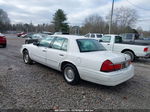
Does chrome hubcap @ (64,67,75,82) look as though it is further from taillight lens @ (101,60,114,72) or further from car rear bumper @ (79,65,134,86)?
taillight lens @ (101,60,114,72)

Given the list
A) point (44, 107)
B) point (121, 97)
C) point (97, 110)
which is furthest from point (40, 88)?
point (121, 97)

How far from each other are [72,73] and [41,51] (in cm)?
177

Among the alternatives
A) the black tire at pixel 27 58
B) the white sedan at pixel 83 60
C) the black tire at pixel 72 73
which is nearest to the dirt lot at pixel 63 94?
the black tire at pixel 72 73

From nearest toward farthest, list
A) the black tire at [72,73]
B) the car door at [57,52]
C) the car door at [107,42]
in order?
1. the black tire at [72,73]
2. the car door at [57,52]
3. the car door at [107,42]

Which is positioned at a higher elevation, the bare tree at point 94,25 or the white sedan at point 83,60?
the bare tree at point 94,25

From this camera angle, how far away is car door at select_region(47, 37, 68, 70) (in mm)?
4020

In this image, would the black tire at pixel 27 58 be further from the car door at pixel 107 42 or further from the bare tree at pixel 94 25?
the bare tree at pixel 94 25

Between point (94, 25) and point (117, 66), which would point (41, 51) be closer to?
point (117, 66)

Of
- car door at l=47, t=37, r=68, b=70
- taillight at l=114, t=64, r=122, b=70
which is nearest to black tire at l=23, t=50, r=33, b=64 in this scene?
car door at l=47, t=37, r=68, b=70

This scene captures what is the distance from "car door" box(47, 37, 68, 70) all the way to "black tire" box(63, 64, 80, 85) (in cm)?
34

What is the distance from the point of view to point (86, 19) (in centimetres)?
5084

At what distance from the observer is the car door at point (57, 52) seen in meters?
4.02

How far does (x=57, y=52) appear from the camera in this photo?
13.6 ft

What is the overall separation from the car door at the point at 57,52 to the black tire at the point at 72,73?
1.12ft
